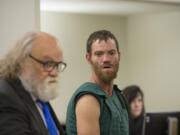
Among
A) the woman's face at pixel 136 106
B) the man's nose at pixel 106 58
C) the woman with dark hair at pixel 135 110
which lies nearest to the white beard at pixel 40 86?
the man's nose at pixel 106 58

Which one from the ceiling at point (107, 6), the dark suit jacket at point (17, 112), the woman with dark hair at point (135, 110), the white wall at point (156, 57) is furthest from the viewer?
the white wall at point (156, 57)

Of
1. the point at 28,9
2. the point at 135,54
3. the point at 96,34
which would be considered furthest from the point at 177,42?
the point at 96,34

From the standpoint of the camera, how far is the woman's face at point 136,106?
3221 millimetres

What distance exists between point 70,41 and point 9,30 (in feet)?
6.85

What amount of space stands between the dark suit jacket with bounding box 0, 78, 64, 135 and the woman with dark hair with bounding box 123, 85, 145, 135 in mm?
1983

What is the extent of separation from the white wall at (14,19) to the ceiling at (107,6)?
1.16 meters

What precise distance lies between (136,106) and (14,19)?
1.47 meters

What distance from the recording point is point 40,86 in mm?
1207

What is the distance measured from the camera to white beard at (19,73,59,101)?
1.19 meters

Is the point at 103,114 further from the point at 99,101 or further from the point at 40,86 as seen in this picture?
the point at 40,86

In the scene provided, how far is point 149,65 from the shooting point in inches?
180

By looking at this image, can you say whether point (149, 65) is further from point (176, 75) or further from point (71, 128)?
point (71, 128)

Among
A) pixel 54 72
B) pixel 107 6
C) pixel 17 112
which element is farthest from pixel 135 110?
pixel 17 112

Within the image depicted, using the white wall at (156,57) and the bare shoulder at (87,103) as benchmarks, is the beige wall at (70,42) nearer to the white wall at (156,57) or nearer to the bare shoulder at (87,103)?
the white wall at (156,57)
